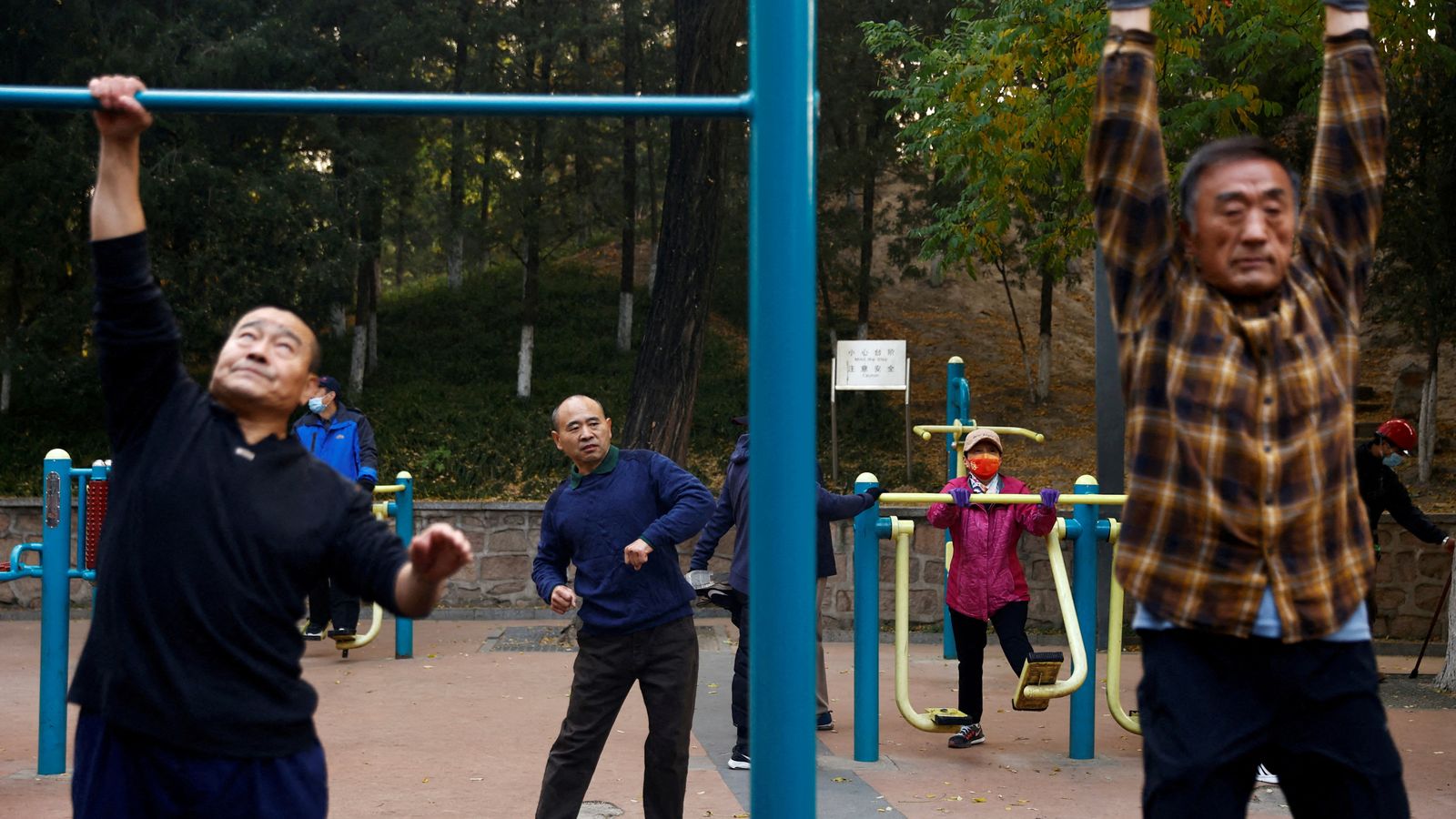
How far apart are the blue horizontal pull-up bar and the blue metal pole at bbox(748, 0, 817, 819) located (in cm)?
9

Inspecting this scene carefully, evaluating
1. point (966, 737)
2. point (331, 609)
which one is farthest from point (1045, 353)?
point (966, 737)

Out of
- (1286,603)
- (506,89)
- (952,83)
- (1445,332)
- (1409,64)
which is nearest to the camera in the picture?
(1286,603)

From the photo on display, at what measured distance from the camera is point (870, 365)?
1440 cm

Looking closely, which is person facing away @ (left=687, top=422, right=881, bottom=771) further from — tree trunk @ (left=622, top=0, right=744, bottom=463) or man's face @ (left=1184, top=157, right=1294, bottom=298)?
tree trunk @ (left=622, top=0, right=744, bottom=463)

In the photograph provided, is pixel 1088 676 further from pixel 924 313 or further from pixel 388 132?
pixel 924 313

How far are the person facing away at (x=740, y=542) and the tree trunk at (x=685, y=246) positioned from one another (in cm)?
515

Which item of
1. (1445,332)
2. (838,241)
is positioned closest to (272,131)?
(838,241)

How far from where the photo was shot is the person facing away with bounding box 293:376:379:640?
33.4 feet

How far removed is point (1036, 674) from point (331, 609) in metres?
5.53

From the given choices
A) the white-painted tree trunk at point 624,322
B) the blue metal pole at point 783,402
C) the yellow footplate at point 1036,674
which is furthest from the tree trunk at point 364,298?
the blue metal pole at point 783,402

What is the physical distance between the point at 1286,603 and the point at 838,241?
23836mm

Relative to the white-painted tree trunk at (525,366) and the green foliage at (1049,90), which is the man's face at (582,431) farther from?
the white-painted tree trunk at (525,366)

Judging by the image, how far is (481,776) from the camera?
664 cm

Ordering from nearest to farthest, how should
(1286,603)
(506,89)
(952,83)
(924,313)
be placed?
1. (1286,603)
2. (952,83)
3. (506,89)
4. (924,313)
